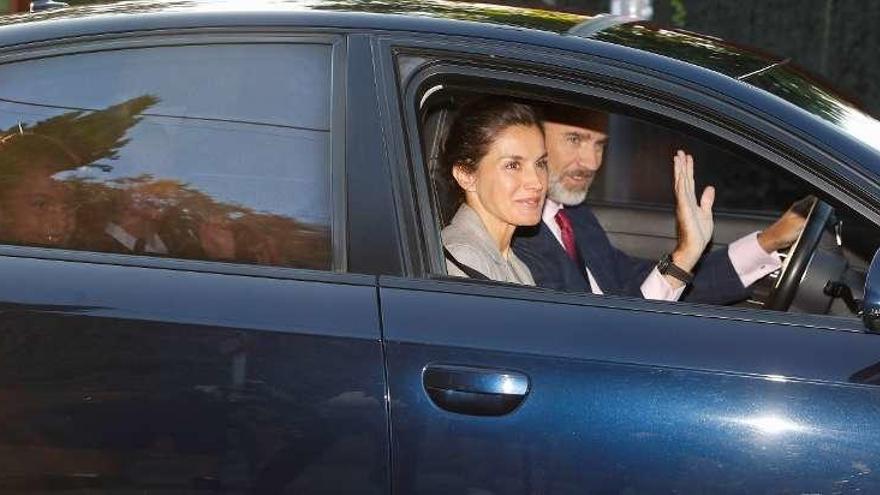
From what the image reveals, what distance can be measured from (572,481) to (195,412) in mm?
638

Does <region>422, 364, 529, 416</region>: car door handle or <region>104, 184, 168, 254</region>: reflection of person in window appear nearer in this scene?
<region>422, 364, 529, 416</region>: car door handle

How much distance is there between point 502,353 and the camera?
309cm

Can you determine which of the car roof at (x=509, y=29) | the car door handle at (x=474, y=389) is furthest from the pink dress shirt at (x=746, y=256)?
the car door handle at (x=474, y=389)

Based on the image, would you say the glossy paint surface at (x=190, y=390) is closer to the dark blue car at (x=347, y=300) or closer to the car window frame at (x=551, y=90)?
the dark blue car at (x=347, y=300)

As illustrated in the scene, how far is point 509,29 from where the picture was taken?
3400 millimetres

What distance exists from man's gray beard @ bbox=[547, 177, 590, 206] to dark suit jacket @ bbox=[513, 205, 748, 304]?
0.13 meters

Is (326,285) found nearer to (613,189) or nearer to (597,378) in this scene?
(597,378)

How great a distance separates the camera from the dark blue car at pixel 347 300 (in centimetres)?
302

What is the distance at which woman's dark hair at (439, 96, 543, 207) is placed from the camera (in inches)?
153

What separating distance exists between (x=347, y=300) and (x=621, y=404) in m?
0.50

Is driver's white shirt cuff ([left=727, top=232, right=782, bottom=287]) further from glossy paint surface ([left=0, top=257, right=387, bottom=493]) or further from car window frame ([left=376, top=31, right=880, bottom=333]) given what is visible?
glossy paint surface ([left=0, top=257, right=387, bottom=493])

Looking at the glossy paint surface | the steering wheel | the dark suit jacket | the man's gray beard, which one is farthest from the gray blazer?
the steering wheel

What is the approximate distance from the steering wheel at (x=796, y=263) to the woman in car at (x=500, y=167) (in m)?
0.65

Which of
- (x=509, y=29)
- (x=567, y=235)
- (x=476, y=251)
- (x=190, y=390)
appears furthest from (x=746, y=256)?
(x=190, y=390)
